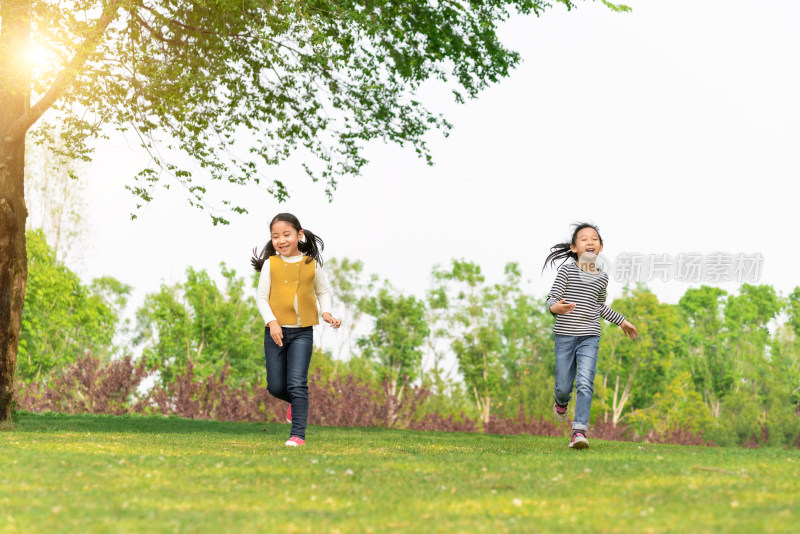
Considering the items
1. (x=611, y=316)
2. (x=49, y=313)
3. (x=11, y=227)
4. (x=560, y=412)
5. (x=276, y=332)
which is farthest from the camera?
(x=49, y=313)

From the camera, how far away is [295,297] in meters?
9.02

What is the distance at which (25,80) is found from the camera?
11875 millimetres

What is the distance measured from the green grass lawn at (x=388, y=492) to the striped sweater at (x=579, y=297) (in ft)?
5.93

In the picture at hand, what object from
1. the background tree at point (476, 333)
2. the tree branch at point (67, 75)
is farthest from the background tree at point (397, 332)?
the tree branch at point (67, 75)

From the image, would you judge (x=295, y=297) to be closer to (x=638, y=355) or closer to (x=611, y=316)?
(x=611, y=316)

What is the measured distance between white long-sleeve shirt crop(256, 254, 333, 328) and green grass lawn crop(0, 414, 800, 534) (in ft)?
5.41

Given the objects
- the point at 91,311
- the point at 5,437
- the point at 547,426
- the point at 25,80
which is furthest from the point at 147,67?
the point at 91,311

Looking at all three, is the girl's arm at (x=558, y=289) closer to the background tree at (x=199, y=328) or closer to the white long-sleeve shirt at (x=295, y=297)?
the white long-sleeve shirt at (x=295, y=297)

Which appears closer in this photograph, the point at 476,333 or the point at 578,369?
the point at 578,369

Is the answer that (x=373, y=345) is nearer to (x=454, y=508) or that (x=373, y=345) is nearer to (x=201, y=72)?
(x=201, y=72)

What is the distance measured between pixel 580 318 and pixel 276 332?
3.54m

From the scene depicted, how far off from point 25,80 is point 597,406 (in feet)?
157

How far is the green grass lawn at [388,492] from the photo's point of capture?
168 inches

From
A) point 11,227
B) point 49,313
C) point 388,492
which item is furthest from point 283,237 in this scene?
point 49,313
